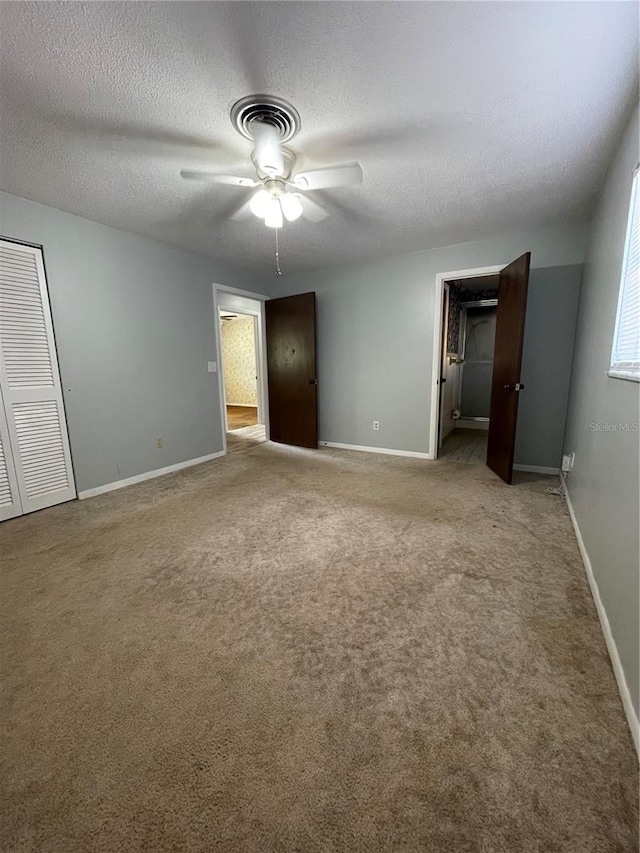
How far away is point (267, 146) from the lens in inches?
68.4

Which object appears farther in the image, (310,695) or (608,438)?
(608,438)

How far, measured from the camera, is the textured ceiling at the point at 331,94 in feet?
4.01

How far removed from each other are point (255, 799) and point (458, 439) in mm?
4893

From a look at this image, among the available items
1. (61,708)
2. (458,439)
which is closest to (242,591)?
(61,708)

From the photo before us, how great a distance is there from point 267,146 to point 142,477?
3.06m

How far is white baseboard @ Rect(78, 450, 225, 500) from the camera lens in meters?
3.06

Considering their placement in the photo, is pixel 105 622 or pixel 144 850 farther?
pixel 105 622

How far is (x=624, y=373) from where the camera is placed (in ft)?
4.87

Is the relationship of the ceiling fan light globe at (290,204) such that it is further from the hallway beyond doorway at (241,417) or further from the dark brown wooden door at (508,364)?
the hallway beyond doorway at (241,417)

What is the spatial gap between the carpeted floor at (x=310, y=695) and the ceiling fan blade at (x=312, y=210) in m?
2.34

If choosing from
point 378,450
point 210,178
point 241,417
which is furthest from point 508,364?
point 241,417

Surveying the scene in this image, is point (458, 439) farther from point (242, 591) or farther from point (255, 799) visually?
point (255, 799)

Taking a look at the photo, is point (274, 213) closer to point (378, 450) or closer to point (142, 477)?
point (142, 477)

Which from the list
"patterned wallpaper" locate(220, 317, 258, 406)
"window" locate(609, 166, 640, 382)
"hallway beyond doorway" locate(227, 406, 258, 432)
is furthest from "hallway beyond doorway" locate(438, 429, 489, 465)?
"patterned wallpaper" locate(220, 317, 258, 406)
